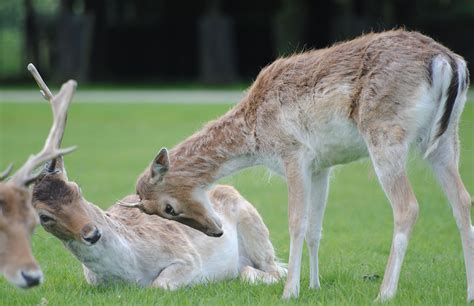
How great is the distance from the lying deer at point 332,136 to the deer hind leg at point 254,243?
3.20ft

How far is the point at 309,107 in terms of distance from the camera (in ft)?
23.9

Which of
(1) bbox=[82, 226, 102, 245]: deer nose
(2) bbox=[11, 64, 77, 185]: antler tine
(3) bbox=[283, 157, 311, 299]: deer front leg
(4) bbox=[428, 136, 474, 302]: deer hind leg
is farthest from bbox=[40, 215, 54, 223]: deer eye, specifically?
(4) bbox=[428, 136, 474, 302]: deer hind leg

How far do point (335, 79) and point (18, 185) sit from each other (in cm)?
250

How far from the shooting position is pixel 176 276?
25.5 ft

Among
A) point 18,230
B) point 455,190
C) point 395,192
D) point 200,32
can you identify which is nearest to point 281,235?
point 455,190

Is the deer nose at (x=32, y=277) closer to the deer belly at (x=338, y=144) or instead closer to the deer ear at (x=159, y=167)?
the deer ear at (x=159, y=167)

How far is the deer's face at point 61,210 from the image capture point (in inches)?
274

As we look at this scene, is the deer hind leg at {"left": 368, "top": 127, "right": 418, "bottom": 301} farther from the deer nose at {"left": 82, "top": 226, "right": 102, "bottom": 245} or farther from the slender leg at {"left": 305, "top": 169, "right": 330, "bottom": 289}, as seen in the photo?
the deer nose at {"left": 82, "top": 226, "right": 102, "bottom": 245}

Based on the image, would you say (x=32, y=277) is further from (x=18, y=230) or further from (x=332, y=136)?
(x=332, y=136)

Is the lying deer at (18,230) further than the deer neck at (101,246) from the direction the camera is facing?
No

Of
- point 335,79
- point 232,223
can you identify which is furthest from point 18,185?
point 232,223

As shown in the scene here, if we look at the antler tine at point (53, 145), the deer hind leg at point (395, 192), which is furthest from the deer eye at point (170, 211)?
the deer hind leg at point (395, 192)

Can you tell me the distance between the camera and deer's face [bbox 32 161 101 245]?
6969 mm

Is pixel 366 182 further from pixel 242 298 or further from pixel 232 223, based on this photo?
pixel 242 298
